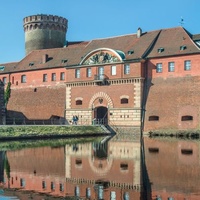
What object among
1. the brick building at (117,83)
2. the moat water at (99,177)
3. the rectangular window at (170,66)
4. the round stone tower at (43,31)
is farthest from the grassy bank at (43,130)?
the round stone tower at (43,31)

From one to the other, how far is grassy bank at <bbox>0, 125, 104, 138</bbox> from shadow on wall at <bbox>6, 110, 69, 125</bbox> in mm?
7916

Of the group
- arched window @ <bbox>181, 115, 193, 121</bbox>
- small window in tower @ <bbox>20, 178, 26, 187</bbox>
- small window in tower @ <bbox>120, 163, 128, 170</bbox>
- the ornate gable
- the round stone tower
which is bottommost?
small window in tower @ <bbox>20, 178, 26, 187</bbox>

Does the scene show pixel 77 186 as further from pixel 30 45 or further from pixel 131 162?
pixel 30 45

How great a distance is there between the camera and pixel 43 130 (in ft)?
114

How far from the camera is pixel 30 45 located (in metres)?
61.0

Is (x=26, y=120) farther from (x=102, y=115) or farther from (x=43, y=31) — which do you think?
(x=43, y=31)

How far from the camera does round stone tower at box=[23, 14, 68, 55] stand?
5975 centimetres

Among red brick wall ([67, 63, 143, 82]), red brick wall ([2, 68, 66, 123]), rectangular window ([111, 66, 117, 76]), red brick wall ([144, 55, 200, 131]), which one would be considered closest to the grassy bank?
red brick wall ([144, 55, 200, 131])

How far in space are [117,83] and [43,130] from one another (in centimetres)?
1186

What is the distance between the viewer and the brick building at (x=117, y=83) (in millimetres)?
39500

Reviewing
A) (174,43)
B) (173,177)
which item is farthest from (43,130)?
(173,177)

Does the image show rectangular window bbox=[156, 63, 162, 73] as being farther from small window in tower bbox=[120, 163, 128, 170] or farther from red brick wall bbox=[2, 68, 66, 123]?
small window in tower bbox=[120, 163, 128, 170]

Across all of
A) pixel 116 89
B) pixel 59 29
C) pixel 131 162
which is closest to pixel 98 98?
pixel 116 89

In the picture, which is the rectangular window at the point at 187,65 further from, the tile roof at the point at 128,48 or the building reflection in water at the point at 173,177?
the building reflection in water at the point at 173,177
